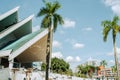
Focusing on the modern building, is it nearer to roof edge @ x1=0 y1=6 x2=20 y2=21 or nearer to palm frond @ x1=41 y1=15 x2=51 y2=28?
roof edge @ x1=0 y1=6 x2=20 y2=21

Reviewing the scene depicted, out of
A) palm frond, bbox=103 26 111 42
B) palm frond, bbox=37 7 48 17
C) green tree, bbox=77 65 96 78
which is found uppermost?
palm frond, bbox=37 7 48 17

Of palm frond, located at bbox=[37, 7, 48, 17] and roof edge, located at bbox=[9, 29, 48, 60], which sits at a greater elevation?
palm frond, located at bbox=[37, 7, 48, 17]

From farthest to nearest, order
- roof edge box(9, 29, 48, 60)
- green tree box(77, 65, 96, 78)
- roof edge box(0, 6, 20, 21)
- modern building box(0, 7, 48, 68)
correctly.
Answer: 1. green tree box(77, 65, 96, 78)
2. roof edge box(0, 6, 20, 21)
3. modern building box(0, 7, 48, 68)
4. roof edge box(9, 29, 48, 60)

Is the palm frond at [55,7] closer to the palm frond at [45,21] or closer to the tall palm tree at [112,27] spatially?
the palm frond at [45,21]

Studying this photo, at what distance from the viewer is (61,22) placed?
27.7 meters

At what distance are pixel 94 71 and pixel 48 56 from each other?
86438 millimetres

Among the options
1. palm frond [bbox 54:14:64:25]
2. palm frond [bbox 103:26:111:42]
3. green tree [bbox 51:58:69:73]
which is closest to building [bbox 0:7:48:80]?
palm frond [bbox 54:14:64:25]

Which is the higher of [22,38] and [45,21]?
[45,21]

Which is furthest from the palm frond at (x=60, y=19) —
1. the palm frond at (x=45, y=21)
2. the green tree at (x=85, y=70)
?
the green tree at (x=85, y=70)

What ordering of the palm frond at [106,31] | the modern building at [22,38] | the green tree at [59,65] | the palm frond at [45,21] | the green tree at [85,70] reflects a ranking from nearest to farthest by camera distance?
1. the palm frond at [45,21]
2. the modern building at [22,38]
3. the palm frond at [106,31]
4. the green tree at [59,65]
5. the green tree at [85,70]

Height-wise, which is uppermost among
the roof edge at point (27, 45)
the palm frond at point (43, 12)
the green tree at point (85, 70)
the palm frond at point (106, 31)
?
the palm frond at point (43, 12)

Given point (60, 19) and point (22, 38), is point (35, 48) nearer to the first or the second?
point (22, 38)

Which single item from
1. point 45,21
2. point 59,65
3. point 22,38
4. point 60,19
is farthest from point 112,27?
point 59,65

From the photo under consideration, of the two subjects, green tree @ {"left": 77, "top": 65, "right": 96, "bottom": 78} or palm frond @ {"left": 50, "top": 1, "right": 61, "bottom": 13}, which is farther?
green tree @ {"left": 77, "top": 65, "right": 96, "bottom": 78}
